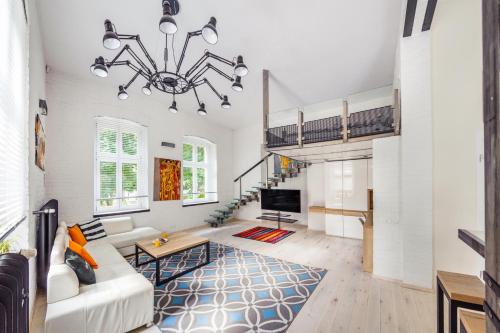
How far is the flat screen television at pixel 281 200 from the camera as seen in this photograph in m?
6.41

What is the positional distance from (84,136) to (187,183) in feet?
9.59

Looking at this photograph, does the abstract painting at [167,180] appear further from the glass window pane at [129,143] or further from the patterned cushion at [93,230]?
the patterned cushion at [93,230]

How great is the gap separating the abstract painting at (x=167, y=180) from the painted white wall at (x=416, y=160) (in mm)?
5206

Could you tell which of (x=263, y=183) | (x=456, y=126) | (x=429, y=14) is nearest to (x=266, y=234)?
(x=263, y=183)

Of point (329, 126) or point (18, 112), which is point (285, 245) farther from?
point (18, 112)

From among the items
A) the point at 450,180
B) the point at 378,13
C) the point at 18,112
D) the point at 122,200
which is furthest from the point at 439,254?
the point at 122,200

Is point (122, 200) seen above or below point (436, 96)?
below

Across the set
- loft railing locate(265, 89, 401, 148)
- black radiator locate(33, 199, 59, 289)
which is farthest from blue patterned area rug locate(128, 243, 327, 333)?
loft railing locate(265, 89, 401, 148)

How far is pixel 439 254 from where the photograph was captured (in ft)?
9.23

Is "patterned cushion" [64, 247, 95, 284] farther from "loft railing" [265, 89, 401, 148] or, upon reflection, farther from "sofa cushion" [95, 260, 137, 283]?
"loft railing" [265, 89, 401, 148]

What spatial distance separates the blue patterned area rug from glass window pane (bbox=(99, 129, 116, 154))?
101 inches

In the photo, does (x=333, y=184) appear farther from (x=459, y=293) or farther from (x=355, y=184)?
(x=459, y=293)

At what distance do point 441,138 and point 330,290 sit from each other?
251 cm

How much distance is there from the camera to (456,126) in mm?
2770
